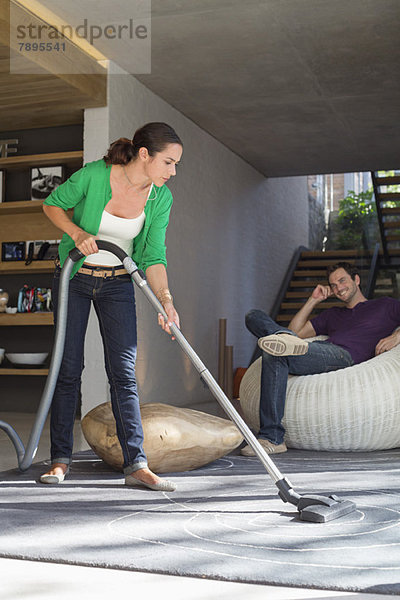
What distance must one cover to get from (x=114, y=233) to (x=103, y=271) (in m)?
0.15

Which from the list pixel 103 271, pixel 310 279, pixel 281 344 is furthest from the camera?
pixel 310 279

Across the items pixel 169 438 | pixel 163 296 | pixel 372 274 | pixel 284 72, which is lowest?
pixel 169 438

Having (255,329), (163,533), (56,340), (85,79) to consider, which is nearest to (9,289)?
(85,79)

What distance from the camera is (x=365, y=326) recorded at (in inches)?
160

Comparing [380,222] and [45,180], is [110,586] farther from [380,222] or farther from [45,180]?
[380,222]

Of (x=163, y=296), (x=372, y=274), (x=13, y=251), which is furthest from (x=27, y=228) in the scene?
(x=372, y=274)

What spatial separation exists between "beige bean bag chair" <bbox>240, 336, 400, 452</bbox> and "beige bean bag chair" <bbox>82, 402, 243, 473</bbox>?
55 cm

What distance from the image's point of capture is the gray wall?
18.6 feet

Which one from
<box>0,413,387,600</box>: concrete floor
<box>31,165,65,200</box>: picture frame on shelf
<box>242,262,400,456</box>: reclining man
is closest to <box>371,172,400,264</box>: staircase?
<box>31,165,65,200</box>: picture frame on shelf

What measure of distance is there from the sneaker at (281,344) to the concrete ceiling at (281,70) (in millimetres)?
2136

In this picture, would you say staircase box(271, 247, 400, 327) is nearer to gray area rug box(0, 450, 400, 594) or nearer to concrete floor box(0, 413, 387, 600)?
gray area rug box(0, 450, 400, 594)

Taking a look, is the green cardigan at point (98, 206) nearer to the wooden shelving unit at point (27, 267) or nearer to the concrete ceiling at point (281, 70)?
the concrete ceiling at point (281, 70)

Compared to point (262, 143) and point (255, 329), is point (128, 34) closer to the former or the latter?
point (255, 329)

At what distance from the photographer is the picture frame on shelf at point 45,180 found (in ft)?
18.7
